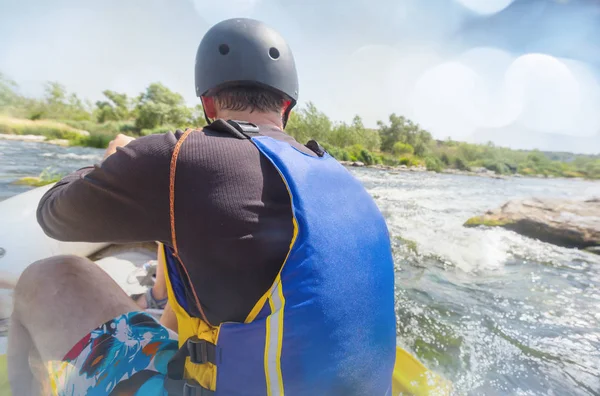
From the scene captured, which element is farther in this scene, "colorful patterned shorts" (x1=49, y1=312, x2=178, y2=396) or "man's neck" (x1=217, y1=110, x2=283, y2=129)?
"man's neck" (x1=217, y1=110, x2=283, y2=129)

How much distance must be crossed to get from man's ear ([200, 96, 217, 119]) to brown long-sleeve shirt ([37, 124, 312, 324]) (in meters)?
0.62

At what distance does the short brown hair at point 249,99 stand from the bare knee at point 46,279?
82cm

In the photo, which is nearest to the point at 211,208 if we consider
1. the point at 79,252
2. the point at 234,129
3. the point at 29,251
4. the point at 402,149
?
the point at 234,129

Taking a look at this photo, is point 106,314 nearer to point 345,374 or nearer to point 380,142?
point 345,374

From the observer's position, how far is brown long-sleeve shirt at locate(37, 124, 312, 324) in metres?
0.83

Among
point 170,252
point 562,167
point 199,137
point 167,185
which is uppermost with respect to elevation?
point 199,137

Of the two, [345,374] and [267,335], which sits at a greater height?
[267,335]

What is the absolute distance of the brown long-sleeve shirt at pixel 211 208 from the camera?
826 mm

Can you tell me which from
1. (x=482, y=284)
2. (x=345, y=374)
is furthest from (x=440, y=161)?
(x=345, y=374)

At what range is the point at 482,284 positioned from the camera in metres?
3.83

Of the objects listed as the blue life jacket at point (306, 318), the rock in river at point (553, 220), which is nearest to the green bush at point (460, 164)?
the rock in river at point (553, 220)

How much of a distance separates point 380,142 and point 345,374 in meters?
44.5

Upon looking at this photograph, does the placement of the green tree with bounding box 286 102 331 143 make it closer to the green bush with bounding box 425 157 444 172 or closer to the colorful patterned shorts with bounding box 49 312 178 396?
the green bush with bounding box 425 157 444 172

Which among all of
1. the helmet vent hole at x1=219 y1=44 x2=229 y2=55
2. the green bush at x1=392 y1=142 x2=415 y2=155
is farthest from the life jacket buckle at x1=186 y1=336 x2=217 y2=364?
the green bush at x1=392 y1=142 x2=415 y2=155
